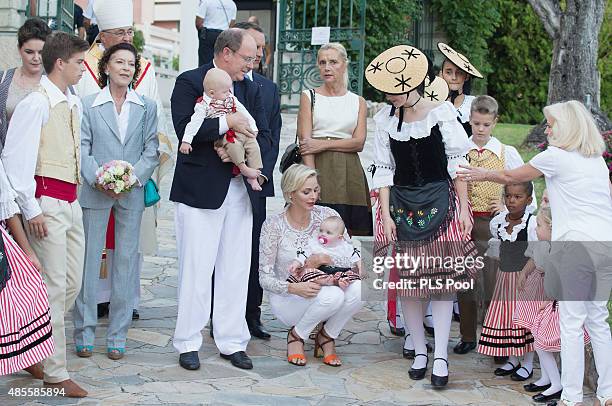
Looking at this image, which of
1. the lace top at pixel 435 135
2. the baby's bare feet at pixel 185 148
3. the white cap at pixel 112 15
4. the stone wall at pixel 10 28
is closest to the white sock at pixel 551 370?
the lace top at pixel 435 135

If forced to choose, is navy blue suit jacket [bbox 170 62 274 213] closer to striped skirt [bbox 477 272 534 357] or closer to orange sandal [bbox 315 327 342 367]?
orange sandal [bbox 315 327 342 367]

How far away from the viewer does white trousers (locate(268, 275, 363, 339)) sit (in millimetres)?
5566

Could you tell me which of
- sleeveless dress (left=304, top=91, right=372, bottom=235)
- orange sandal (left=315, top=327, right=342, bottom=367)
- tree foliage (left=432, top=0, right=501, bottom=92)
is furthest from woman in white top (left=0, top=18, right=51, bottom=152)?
tree foliage (left=432, top=0, right=501, bottom=92)

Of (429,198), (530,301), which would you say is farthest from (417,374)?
(429,198)

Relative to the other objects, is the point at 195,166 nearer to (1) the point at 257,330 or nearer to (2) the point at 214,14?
(1) the point at 257,330

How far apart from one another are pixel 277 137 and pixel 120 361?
1833 mm

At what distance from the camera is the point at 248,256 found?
222 inches

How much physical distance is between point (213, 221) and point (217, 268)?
0.33m

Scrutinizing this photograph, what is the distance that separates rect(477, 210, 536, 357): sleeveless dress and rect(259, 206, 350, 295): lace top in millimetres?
1177

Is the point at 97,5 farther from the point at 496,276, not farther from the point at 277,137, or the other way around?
the point at 496,276

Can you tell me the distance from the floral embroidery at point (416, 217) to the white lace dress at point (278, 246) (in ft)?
1.86

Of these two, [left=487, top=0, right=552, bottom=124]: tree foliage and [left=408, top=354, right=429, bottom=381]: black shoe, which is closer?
[left=408, top=354, right=429, bottom=381]: black shoe

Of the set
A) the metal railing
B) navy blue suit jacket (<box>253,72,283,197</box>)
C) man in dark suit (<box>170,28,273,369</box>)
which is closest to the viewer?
man in dark suit (<box>170,28,273,369</box>)

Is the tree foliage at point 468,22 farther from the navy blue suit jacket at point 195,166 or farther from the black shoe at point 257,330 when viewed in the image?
the navy blue suit jacket at point 195,166
